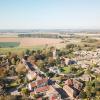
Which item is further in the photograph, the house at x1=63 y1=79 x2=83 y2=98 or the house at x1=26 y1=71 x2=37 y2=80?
the house at x1=26 y1=71 x2=37 y2=80

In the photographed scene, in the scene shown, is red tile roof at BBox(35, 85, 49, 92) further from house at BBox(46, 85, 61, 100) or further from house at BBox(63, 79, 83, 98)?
house at BBox(63, 79, 83, 98)

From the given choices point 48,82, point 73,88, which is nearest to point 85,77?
point 48,82

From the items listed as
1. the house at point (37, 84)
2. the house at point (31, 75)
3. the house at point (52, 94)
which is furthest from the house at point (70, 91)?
the house at point (31, 75)

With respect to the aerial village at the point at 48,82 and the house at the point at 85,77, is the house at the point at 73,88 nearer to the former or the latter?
the aerial village at the point at 48,82

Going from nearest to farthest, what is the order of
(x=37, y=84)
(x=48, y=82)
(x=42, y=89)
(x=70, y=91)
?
(x=70, y=91) → (x=42, y=89) → (x=37, y=84) → (x=48, y=82)

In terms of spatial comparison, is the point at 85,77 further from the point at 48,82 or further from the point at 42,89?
the point at 42,89

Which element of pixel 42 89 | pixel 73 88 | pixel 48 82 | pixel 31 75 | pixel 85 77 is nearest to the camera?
pixel 73 88

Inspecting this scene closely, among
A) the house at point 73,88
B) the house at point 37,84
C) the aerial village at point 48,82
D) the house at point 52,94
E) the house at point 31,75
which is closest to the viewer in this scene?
the house at point 52,94

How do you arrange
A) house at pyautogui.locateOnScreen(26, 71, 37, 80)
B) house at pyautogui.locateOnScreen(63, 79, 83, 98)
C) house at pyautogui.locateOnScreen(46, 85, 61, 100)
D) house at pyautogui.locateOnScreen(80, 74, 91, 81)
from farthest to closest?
1. house at pyautogui.locateOnScreen(26, 71, 37, 80)
2. house at pyautogui.locateOnScreen(80, 74, 91, 81)
3. house at pyautogui.locateOnScreen(63, 79, 83, 98)
4. house at pyautogui.locateOnScreen(46, 85, 61, 100)

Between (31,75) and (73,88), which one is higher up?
(73,88)

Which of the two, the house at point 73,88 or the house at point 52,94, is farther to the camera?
the house at point 73,88

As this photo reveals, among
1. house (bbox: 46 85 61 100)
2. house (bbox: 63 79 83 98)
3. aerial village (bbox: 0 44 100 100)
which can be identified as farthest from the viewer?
house (bbox: 63 79 83 98)

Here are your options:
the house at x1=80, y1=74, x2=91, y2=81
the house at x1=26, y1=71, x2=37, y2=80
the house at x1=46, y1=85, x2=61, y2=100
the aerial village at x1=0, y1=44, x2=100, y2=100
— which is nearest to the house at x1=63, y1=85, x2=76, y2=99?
the aerial village at x1=0, y1=44, x2=100, y2=100
